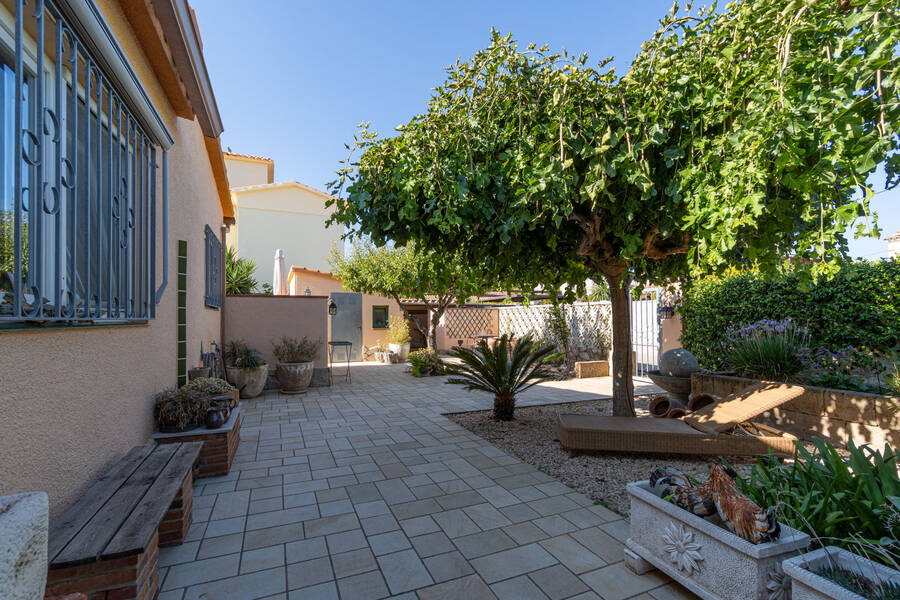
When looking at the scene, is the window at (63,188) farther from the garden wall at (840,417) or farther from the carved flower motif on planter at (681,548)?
the garden wall at (840,417)

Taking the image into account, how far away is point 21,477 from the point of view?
1634 mm

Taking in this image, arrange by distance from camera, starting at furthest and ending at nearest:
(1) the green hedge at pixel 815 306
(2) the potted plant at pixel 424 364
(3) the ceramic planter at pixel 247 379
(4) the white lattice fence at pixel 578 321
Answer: (4) the white lattice fence at pixel 578 321 < (2) the potted plant at pixel 424 364 < (3) the ceramic planter at pixel 247 379 < (1) the green hedge at pixel 815 306

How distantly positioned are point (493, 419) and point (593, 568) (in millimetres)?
3405

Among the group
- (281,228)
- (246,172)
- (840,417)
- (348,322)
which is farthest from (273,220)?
(840,417)

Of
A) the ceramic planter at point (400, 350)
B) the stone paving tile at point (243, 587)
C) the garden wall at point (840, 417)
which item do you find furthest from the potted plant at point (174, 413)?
the ceramic planter at point (400, 350)

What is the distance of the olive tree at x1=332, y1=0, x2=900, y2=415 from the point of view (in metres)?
2.18

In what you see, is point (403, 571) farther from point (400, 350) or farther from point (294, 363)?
point (400, 350)

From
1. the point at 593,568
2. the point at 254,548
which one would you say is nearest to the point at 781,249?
the point at 593,568

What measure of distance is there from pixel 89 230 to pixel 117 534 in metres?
1.51

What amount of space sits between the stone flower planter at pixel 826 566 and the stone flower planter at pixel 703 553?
14cm

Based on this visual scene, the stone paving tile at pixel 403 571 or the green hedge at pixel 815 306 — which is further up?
the green hedge at pixel 815 306

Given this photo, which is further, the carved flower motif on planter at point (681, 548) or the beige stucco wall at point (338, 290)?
the beige stucco wall at point (338, 290)

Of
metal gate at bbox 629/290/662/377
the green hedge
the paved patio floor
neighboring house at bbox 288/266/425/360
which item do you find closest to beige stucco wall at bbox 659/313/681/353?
metal gate at bbox 629/290/662/377

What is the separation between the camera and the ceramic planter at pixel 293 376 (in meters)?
7.57
